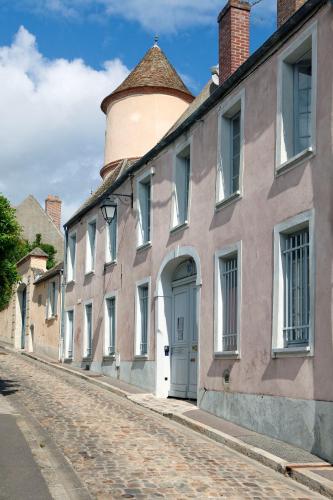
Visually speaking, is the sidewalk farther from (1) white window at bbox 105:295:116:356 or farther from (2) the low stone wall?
(1) white window at bbox 105:295:116:356

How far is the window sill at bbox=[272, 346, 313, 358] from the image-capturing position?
9.09 metres

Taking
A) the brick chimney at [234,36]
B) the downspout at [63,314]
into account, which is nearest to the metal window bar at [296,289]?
the brick chimney at [234,36]

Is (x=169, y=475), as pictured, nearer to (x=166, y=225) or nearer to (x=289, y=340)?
(x=289, y=340)

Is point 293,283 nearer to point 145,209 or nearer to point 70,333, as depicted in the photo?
point 145,209

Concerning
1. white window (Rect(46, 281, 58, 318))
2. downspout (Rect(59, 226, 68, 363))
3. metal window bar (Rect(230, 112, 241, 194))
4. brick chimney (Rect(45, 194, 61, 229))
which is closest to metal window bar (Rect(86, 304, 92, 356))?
downspout (Rect(59, 226, 68, 363))

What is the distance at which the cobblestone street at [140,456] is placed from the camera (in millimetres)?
7254

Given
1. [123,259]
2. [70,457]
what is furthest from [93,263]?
[70,457]

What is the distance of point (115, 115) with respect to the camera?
878 inches

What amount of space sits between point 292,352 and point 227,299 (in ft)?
9.21

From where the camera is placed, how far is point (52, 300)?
2567 cm

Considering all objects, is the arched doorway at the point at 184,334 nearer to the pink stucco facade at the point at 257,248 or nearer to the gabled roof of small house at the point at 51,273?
the pink stucco facade at the point at 257,248

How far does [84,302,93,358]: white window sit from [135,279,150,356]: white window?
417 centimetres

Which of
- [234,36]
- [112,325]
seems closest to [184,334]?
[112,325]

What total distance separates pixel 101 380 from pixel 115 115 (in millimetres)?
9144
